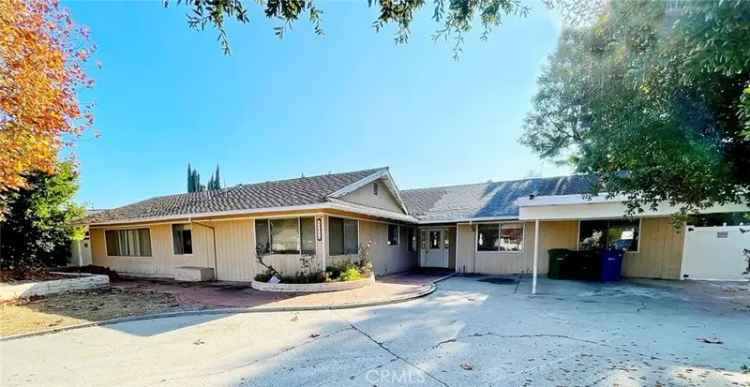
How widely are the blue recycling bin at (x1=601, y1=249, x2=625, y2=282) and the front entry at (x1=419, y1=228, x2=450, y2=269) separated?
20.2 ft

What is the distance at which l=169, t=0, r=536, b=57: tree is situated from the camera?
3.09 m

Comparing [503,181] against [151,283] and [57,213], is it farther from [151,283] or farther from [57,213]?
[57,213]

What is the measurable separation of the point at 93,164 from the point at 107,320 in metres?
10.5

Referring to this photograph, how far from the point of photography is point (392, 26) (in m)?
3.71

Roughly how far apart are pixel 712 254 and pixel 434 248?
10.1m


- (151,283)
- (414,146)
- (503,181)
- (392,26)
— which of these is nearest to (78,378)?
(392,26)

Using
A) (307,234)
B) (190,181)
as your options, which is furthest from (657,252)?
(190,181)

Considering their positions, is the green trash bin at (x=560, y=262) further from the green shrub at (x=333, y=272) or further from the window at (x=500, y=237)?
the green shrub at (x=333, y=272)

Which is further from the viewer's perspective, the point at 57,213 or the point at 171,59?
the point at 57,213

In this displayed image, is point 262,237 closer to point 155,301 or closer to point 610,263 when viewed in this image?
point 155,301

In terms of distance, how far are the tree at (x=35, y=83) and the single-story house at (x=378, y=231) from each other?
414 centimetres

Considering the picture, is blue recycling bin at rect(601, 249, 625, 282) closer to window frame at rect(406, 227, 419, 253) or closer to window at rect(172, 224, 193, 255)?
window frame at rect(406, 227, 419, 253)

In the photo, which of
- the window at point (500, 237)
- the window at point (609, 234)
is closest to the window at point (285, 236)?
the window at point (500, 237)

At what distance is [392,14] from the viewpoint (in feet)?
11.4
